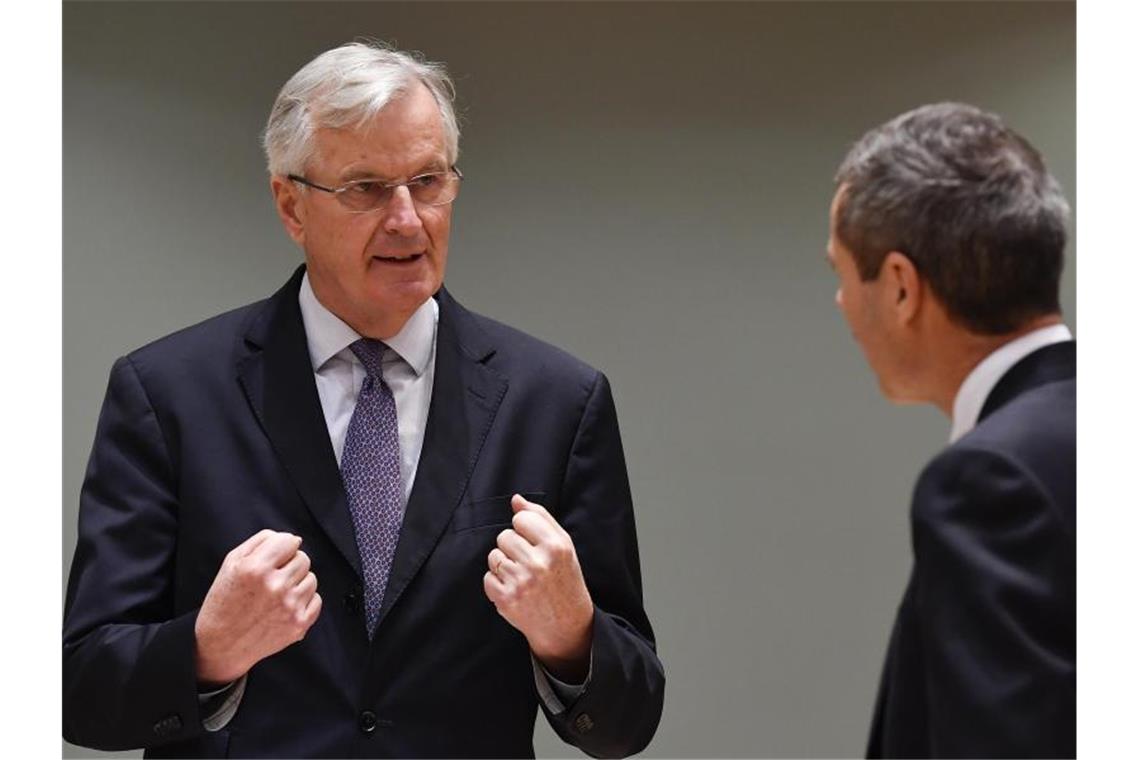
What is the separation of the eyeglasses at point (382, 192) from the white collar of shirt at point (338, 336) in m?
0.17

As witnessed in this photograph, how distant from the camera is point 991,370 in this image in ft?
5.31

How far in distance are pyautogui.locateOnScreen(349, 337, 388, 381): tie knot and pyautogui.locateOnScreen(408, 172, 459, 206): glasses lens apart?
0.23 meters

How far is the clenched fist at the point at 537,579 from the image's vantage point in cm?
215

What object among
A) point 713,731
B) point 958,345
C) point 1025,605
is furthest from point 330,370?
point 713,731

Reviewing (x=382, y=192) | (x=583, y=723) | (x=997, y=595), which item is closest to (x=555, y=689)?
(x=583, y=723)

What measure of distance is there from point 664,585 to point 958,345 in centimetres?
238

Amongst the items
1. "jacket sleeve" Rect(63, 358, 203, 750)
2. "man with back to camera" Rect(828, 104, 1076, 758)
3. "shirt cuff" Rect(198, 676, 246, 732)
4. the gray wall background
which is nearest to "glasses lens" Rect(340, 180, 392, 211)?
"jacket sleeve" Rect(63, 358, 203, 750)

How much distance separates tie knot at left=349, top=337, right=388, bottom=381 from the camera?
245 cm

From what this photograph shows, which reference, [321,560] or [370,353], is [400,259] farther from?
[321,560]

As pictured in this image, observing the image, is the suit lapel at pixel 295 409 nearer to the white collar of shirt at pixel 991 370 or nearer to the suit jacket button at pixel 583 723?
the suit jacket button at pixel 583 723

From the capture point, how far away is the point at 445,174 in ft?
7.89

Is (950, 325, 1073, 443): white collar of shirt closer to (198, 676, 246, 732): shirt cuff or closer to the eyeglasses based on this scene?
the eyeglasses

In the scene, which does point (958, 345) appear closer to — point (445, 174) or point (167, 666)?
point (445, 174)

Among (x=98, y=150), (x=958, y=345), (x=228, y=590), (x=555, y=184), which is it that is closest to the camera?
(x=958, y=345)
